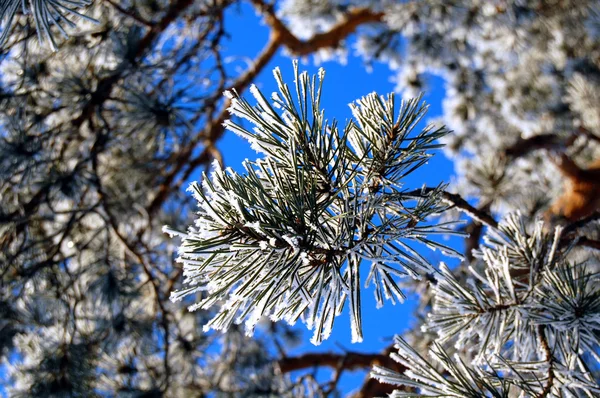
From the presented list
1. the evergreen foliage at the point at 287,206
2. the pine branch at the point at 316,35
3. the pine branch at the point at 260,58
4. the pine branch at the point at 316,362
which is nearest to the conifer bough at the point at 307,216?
the evergreen foliage at the point at 287,206

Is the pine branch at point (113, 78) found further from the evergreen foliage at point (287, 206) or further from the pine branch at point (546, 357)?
the pine branch at point (546, 357)

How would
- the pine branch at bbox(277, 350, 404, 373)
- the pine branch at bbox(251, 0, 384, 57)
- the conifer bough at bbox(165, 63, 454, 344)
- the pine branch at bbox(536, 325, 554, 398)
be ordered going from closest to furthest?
the conifer bough at bbox(165, 63, 454, 344) < the pine branch at bbox(536, 325, 554, 398) < the pine branch at bbox(277, 350, 404, 373) < the pine branch at bbox(251, 0, 384, 57)

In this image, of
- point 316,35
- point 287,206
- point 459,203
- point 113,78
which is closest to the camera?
point 287,206

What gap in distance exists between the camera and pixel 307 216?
70 cm

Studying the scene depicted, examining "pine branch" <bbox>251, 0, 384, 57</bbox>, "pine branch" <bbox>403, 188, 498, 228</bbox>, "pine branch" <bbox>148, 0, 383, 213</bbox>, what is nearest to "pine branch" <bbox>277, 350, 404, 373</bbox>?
"pine branch" <bbox>148, 0, 383, 213</bbox>

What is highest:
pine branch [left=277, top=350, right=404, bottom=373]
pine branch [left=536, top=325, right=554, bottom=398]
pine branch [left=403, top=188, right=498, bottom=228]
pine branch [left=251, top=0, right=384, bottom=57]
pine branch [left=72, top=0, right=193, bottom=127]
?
pine branch [left=251, top=0, right=384, bottom=57]

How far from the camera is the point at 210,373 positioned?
285 cm

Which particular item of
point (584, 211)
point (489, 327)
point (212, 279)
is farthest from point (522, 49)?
point (212, 279)

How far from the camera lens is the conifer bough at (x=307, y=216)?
0.67 metres

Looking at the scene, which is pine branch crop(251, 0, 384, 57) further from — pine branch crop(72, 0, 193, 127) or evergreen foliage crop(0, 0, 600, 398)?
pine branch crop(72, 0, 193, 127)

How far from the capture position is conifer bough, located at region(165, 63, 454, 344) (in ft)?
2.20

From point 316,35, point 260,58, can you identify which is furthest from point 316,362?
point 316,35

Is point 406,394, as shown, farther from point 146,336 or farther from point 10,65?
point 10,65

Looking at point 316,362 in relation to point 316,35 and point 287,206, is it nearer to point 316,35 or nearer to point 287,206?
point 316,35
